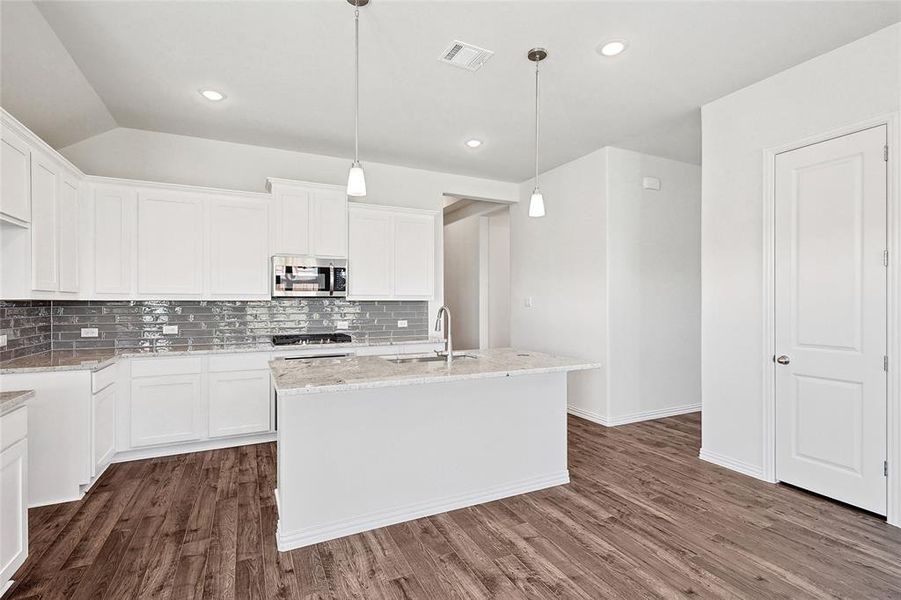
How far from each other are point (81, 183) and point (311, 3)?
2661 millimetres

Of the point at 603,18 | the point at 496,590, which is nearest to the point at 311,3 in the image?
the point at 603,18

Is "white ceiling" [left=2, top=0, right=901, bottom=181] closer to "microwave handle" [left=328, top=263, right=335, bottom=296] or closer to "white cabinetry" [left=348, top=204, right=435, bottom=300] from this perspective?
"white cabinetry" [left=348, top=204, right=435, bottom=300]

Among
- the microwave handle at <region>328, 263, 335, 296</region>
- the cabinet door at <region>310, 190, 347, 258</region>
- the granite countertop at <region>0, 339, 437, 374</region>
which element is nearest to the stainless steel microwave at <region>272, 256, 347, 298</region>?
the microwave handle at <region>328, 263, 335, 296</region>

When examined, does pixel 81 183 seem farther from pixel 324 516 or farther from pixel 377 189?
pixel 324 516

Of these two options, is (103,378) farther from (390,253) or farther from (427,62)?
(427,62)

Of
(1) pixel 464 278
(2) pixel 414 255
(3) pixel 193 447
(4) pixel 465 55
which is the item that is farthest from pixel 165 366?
(1) pixel 464 278

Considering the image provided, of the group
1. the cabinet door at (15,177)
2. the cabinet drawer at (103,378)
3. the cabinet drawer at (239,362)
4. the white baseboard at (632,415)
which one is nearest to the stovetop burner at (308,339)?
the cabinet drawer at (239,362)

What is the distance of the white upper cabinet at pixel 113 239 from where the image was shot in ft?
12.6

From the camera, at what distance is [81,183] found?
3738 mm

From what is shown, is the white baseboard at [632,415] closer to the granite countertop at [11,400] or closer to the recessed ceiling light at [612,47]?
the recessed ceiling light at [612,47]

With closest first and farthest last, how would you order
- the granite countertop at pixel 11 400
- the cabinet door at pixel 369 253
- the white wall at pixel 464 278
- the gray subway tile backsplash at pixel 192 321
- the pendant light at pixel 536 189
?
the granite countertop at pixel 11 400 < the pendant light at pixel 536 189 < the gray subway tile backsplash at pixel 192 321 < the cabinet door at pixel 369 253 < the white wall at pixel 464 278

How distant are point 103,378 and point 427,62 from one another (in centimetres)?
324

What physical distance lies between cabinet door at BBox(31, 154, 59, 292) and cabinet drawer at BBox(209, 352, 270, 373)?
1236 millimetres

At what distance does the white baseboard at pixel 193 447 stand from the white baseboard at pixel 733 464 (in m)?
3.79
